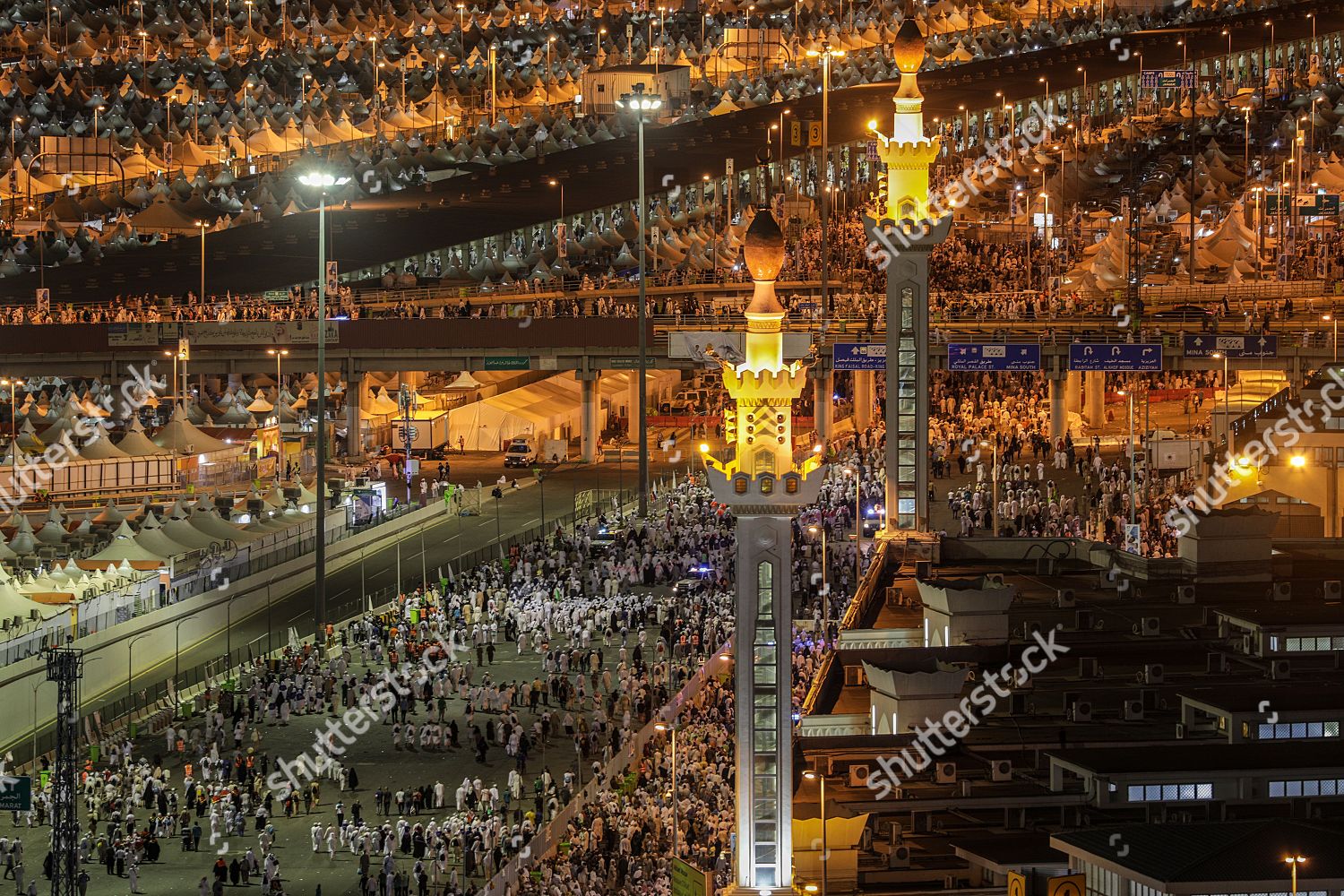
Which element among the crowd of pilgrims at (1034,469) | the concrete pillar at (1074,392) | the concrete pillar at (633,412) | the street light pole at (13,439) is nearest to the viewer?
the crowd of pilgrims at (1034,469)

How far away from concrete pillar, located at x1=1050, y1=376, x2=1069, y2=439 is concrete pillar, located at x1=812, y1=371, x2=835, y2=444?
728 centimetres

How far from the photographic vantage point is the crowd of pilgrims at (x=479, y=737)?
35188 millimetres

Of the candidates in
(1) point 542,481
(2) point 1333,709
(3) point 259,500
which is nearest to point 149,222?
(1) point 542,481

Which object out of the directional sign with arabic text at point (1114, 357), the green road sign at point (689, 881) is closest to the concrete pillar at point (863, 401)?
the directional sign with arabic text at point (1114, 357)

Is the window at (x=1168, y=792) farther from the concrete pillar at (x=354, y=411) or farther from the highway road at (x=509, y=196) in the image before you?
the highway road at (x=509, y=196)

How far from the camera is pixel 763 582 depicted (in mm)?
21578

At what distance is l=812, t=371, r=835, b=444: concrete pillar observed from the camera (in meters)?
79.6

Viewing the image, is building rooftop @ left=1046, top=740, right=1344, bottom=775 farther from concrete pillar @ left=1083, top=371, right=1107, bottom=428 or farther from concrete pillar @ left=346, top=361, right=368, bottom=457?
concrete pillar @ left=346, top=361, right=368, bottom=457

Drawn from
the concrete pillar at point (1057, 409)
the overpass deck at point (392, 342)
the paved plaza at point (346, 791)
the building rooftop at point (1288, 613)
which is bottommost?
the paved plaza at point (346, 791)

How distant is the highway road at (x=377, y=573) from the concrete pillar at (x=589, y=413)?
82.2 inches

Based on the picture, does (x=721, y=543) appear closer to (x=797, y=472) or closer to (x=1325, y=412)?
(x=1325, y=412)

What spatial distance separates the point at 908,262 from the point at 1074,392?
166 feet

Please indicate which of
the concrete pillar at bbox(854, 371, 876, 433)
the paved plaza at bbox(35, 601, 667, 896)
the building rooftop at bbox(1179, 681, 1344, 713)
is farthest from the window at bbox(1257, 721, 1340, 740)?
the concrete pillar at bbox(854, 371, 876, 433)

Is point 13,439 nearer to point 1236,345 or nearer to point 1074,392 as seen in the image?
point 1074,392
